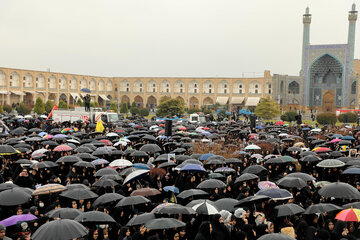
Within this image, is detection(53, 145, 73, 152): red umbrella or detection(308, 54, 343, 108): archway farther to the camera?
detection(308, 54, 343, 108): archway

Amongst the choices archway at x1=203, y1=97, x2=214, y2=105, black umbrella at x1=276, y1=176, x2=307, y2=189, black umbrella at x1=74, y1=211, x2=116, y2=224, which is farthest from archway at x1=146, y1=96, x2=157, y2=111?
black umbrella at x1=74, y1=211, x2=116, y2=224

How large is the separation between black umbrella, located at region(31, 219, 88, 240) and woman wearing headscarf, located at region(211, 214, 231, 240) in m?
1.79

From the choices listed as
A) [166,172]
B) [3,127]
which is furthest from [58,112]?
[166,172]

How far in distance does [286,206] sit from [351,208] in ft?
3.10

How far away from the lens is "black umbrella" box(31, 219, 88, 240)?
4.81 meters

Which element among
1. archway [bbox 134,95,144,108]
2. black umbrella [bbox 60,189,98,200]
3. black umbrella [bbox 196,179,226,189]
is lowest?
black umbrella [bbox 60,189,98,200]

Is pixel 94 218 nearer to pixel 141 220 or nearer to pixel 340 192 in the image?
pixel 141 220

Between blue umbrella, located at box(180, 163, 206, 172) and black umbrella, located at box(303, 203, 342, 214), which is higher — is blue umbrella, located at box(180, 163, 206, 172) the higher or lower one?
the higher one

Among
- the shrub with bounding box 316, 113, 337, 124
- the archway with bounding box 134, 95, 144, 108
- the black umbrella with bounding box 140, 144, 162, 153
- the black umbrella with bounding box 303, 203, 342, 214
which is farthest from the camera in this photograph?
the archway with bounding box 134, 95, 144, 108

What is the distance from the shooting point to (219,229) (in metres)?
5.59

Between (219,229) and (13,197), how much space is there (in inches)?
138

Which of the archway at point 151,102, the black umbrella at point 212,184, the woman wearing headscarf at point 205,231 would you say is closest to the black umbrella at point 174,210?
the woman wearing headscarf at point 205,231

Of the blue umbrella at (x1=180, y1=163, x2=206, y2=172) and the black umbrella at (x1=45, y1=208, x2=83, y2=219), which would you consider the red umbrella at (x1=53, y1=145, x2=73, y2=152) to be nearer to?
the blue umbrella at (x1=180, y1=163, x2=206, y2=172)

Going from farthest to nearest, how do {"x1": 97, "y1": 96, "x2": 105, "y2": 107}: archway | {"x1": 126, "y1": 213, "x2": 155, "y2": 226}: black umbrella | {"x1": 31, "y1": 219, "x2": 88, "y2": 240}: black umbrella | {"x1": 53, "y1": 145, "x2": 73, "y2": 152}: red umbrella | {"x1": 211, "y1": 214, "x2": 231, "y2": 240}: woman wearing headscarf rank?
{"x1": 97, "y1": 96, "x2": 105, "y2": 107}: archway
{"x1": 53, "y1": 145, "x2": 73, "y2": 152}: red umbrella
{"x1": 126, "y1": 213, "x2": 155, "y2": 226}: black umbrella
{"x1": 211, "y1": 214, "x2": 231, "y2": 240}: woman wearing headscarf
{"x1": 31, "y1": 219, "x2": 88, "y2": 240}: black umbrella
